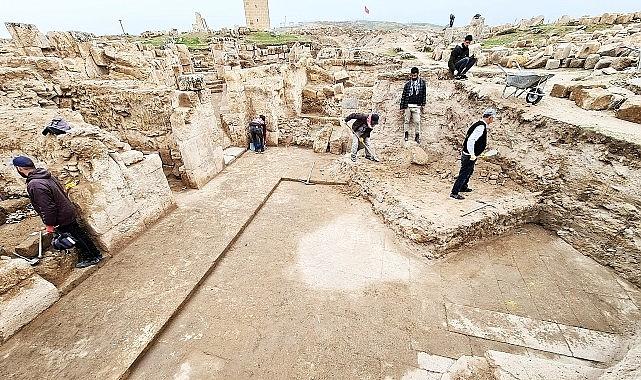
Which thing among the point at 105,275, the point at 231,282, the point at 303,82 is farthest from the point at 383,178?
the point at 303,82

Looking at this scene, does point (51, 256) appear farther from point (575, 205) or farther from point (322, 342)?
point (575, 205)

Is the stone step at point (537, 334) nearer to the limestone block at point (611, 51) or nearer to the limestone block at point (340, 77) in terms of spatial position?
the limestone block at point (611, 51)

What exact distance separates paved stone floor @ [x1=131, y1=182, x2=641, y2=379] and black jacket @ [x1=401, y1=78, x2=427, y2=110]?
10.0 ft

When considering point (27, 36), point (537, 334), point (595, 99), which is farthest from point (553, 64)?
point (27, 36)

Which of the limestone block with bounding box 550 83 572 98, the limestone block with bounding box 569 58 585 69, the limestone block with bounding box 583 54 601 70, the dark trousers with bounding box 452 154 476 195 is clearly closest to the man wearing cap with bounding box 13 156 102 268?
the dark trousers with bounding box 452 154 476 195

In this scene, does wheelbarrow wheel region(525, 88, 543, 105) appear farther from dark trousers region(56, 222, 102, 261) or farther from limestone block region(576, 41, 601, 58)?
dark trousers region(56, 222, 102, 261)

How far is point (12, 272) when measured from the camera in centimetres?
325

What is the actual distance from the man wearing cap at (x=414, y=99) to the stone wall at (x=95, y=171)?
5120 millimetres

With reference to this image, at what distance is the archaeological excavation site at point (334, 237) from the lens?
3166 mm

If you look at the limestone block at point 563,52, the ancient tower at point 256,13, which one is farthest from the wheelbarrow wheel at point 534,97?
the ancient tower at point 256,13

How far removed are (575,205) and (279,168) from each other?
581 centimetres

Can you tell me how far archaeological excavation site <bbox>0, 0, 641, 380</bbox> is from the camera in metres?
3.17

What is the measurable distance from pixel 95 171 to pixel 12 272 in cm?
149

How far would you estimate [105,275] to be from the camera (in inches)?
159
